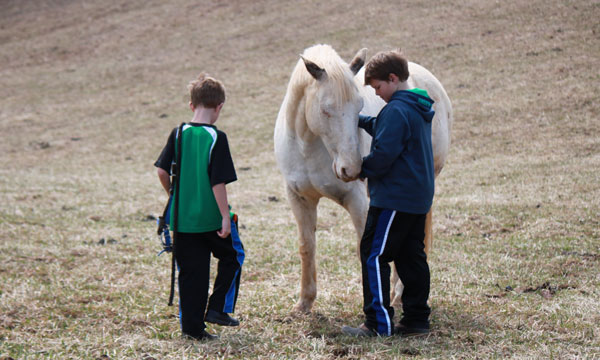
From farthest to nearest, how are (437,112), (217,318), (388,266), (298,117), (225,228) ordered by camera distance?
(437,112) < (298,117) < (217,318) < (388,266) < (225,228)

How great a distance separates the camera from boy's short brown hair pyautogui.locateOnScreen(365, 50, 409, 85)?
3.41 m

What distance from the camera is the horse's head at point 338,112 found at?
342 cm

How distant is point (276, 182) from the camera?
34.5 ft

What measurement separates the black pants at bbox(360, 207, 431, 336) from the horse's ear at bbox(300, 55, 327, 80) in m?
0.89

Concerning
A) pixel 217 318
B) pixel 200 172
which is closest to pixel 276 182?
pixel 217 318

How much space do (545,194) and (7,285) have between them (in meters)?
6.60

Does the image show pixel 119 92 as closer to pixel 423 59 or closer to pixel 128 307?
pixel 423 59

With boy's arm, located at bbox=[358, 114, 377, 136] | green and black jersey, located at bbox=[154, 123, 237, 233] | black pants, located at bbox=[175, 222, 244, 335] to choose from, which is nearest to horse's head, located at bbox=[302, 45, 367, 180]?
boy's arm, located at bbox=[358, 114, 377, 136]

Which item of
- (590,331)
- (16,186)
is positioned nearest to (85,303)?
(590,331)

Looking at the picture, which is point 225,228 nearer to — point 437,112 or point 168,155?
point 168,155

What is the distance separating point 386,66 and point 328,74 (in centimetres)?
36

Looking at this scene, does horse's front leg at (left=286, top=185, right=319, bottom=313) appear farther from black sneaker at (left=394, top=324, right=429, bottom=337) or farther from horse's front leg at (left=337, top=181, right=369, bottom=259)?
black sneaker at (left=394, top=324, right=429, bottom=337)

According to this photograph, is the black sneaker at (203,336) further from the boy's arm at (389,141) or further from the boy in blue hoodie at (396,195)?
the boy's arm at (389,141)

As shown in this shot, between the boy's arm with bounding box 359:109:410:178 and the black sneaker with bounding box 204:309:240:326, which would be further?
the black sneaker with bounding box 204:309:240:326
